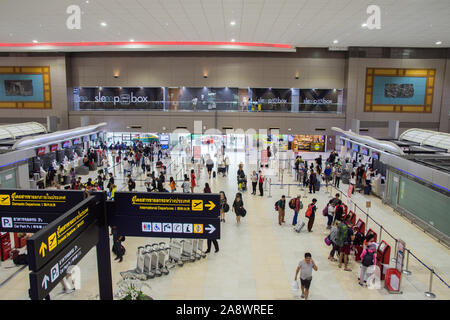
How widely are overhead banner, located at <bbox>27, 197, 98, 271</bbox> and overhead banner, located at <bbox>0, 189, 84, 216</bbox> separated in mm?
670

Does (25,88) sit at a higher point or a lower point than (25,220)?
higher

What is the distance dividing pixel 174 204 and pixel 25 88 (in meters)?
27.2

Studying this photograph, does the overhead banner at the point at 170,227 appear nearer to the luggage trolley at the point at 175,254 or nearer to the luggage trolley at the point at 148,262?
the luggage trolley at the point at 148,262

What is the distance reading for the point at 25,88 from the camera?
27.5 meters

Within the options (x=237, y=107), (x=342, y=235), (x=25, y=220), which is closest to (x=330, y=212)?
(x=342, y=235)

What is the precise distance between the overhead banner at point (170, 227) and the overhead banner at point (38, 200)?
901mm

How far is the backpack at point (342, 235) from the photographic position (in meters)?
9.13

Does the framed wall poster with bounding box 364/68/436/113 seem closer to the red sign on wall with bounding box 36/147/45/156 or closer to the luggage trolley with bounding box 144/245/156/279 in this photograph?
the red sign on wall with bounding box 36/147/45/156

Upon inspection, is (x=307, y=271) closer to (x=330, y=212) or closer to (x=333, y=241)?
(x=333, y=241)

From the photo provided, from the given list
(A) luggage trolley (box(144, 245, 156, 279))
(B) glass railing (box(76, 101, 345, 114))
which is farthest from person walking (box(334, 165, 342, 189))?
(A) luggage trolley (box(144, 245, 156, 279))

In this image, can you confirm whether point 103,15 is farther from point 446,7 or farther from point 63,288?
point 446,7

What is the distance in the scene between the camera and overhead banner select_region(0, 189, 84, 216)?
6141 millimetres

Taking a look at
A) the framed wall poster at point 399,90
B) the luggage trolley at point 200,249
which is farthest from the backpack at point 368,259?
the framed wall poster at point 399,90

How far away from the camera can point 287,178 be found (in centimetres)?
2070
